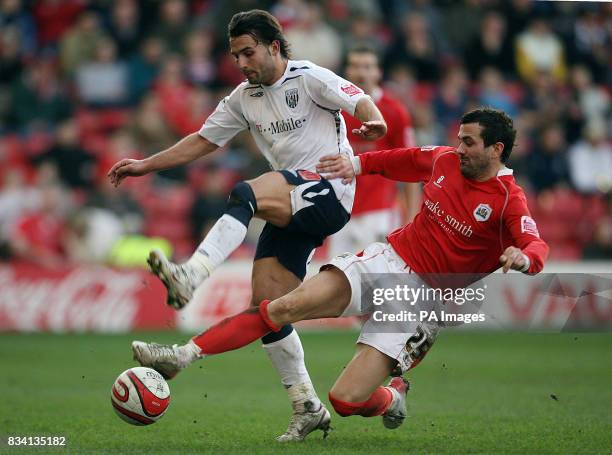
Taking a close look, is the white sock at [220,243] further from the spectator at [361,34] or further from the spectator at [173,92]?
the spectator at [361,34]

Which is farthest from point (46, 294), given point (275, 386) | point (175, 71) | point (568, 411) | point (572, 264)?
point (568, 411)

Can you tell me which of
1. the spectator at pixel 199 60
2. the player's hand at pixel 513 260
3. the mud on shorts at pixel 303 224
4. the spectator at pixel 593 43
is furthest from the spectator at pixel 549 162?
the player's hand at pixel 513 260

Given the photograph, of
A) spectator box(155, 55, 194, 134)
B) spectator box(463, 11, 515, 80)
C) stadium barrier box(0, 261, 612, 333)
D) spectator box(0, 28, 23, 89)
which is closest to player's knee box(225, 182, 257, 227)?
stadium barrier box(0, 261, 612, 333)

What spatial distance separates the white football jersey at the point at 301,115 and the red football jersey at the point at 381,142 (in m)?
2.51

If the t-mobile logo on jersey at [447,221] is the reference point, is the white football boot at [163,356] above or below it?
below

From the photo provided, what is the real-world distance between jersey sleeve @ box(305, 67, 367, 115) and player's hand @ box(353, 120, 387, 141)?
28 centimetres

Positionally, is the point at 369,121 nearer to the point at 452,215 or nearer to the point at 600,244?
the point at 452,215

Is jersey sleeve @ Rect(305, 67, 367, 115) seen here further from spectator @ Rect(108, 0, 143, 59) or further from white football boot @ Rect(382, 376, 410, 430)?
spectator @ Rect(108, 0, 143, 59)

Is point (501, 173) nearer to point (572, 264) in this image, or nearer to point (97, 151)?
point (572, 264)

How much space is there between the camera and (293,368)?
6621mm

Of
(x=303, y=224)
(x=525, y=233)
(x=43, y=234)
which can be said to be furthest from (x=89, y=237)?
(x=525, y=233)

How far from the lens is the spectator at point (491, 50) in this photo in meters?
16.4

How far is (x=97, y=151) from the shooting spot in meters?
15.2

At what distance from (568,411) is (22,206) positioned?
357 inches
